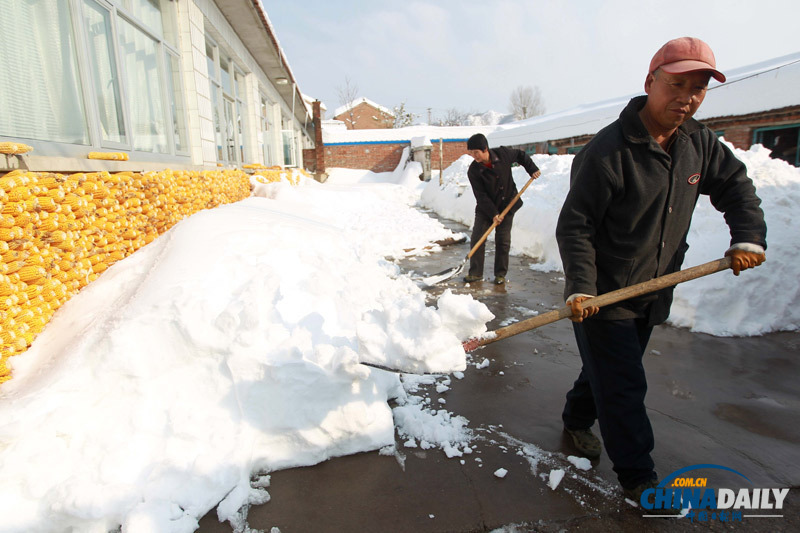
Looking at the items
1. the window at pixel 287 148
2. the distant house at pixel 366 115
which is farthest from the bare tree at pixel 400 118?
the window at pixel 287 148

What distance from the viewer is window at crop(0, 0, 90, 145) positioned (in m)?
2.83

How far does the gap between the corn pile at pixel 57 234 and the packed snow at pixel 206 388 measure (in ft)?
0.41

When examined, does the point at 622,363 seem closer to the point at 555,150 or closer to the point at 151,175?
the point at 151,175

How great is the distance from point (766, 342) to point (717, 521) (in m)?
2.36

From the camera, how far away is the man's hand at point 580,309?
1823 mm

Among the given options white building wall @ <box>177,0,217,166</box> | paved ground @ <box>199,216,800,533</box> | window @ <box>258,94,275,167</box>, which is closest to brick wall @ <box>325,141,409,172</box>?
window @ <box>258,94,275,167</box>

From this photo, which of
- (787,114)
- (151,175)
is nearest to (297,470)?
(151,175)

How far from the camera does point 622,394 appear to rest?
1.89 metres

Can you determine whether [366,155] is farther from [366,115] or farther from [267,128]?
[366,115]

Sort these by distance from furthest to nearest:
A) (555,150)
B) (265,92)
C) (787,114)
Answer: (555,150), (265,92), (787,114)

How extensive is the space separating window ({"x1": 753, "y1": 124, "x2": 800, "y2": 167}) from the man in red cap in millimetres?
9496

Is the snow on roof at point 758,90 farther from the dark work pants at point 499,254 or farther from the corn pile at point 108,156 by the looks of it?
the corn pile at point 108,156

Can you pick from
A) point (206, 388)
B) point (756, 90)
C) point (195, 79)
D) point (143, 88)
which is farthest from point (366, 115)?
point (206, 388)

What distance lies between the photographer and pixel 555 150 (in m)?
16.9
